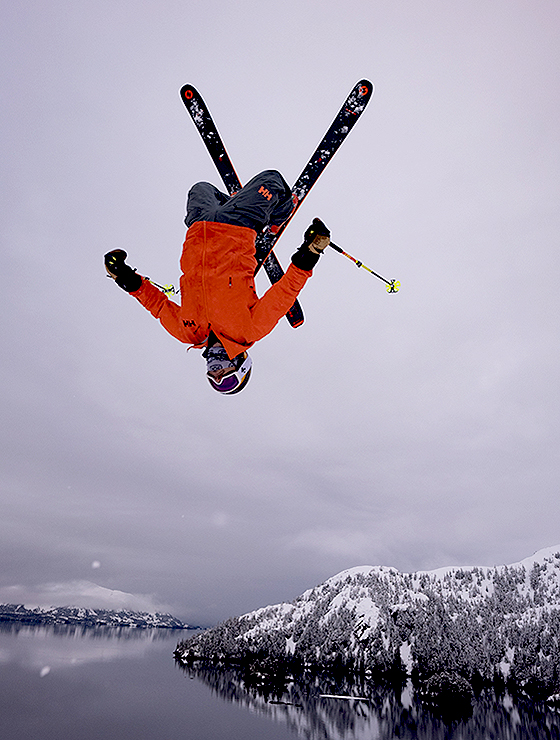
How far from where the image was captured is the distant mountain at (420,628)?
59.2m

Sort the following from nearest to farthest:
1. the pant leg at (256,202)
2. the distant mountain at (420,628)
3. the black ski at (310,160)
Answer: the pant leg at (256,202)
the black ski at (310,160)
the distant mountain at (420,628)

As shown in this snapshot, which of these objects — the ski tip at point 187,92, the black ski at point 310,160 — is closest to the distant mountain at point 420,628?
the black ski at point 310,160

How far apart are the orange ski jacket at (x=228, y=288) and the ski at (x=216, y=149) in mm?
1987

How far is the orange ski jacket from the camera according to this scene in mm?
3594

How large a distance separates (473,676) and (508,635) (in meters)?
8.43

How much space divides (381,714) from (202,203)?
2283 inches

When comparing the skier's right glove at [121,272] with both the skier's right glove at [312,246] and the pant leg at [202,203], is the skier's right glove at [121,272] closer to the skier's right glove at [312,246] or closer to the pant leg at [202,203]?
the pant leg at [202,203]

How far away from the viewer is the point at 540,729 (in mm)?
39312

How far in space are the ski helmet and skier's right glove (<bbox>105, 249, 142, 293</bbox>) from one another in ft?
3.20

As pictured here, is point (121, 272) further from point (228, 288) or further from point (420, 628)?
point (420, 628)

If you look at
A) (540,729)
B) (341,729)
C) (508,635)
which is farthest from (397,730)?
(508,635)

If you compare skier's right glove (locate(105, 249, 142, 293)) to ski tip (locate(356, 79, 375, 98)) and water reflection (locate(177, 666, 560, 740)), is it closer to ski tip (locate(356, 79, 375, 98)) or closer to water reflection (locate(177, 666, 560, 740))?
ski tip (locate(356, 79, 375, 98))

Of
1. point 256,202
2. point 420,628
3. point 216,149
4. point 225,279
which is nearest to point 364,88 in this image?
point 216,149

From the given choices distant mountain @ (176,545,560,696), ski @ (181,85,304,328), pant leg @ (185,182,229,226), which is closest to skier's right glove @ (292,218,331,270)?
pant leg @ (185,182,229,226)
